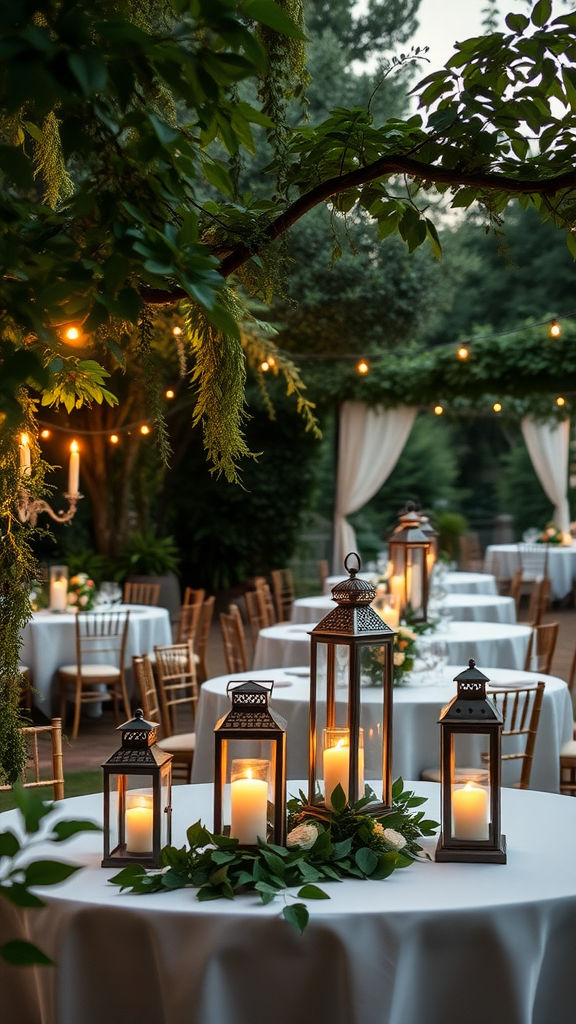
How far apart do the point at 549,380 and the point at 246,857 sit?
11335 mm

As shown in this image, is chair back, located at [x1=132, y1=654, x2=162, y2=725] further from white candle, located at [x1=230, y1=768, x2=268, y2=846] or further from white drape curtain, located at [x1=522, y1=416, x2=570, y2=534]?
white drape curtain, located at [x1=522, y1=416, x2=570, y2=534]

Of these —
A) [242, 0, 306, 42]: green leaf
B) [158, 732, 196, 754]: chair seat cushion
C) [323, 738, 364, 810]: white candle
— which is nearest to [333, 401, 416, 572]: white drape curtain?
[158, 732, 196, 754]: chair seat cushion

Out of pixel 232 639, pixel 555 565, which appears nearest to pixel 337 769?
pixel 232 639

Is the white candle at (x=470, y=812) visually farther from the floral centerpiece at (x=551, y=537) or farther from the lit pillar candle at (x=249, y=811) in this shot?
the floral centerpiece at (x=551, y=537)

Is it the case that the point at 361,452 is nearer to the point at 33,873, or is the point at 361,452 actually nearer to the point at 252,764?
the point at 252,764

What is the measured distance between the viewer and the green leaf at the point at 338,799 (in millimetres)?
2441

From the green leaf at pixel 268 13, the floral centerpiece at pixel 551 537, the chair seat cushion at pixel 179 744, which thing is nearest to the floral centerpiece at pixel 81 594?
the chair seat cushion at pixel 179 744

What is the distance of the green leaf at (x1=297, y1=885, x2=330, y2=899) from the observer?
213 cm

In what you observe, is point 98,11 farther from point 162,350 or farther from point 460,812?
point 162,350

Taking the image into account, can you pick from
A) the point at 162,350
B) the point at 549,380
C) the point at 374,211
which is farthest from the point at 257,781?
the point at 549,380

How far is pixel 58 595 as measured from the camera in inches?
334

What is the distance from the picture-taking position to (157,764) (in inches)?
91.4

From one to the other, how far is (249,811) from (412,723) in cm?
269

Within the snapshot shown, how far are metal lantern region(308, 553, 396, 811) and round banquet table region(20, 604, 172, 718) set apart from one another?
5584 mm
